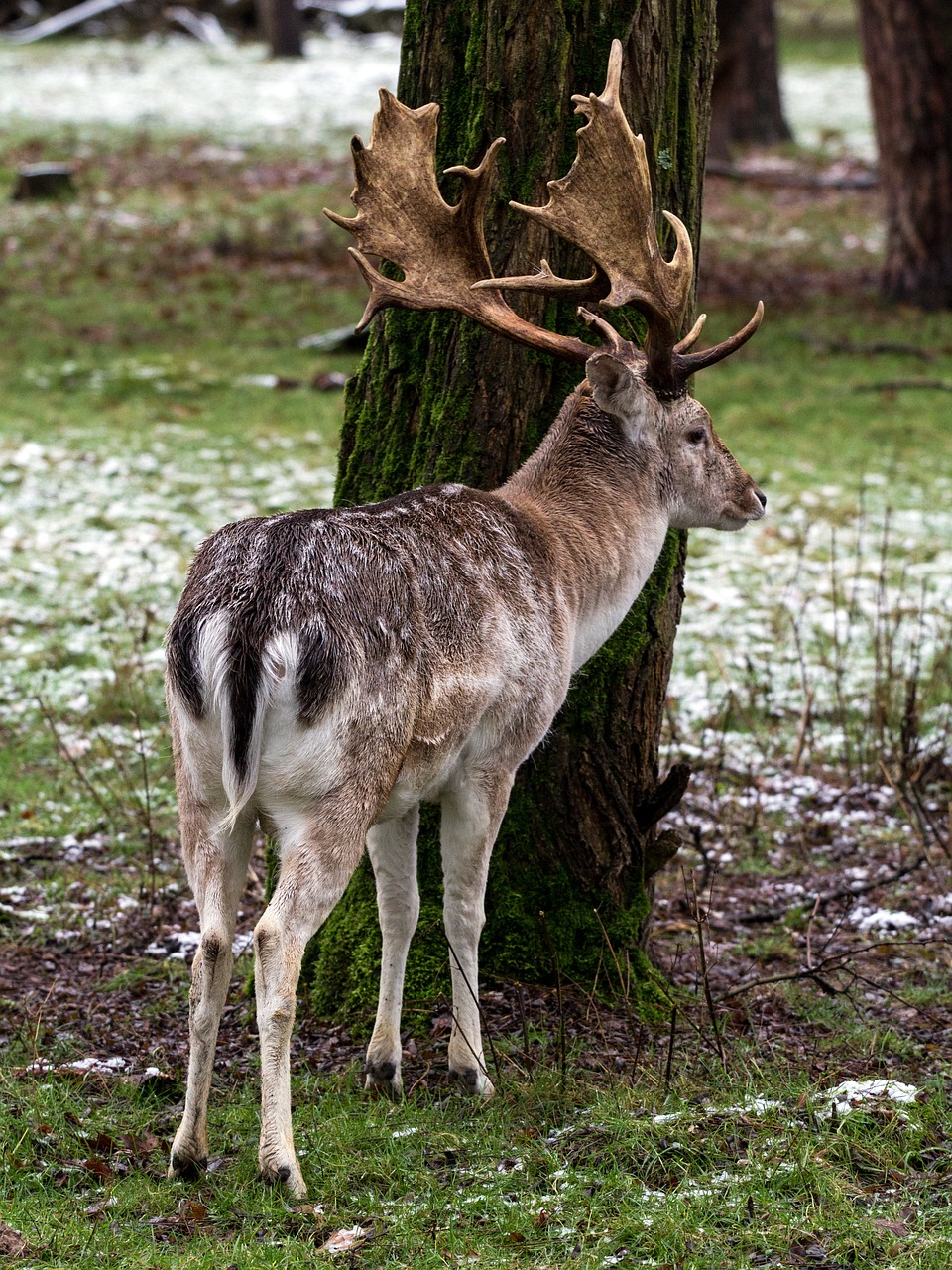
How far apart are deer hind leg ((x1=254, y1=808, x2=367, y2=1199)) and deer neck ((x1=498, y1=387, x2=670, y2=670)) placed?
121 cm

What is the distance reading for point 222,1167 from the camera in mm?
4062

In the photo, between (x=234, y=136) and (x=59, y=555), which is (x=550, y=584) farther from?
(x=234, y=136)

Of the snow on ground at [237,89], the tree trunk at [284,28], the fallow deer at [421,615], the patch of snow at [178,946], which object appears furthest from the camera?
the tree trunk at [284,28]

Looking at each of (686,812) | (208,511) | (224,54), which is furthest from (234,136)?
(686,812)

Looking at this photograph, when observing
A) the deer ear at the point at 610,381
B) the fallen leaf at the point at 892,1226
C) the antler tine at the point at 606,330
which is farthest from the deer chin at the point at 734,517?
the fallen leaf at the point at 892,1226

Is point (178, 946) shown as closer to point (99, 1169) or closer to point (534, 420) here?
point (99, 1169)

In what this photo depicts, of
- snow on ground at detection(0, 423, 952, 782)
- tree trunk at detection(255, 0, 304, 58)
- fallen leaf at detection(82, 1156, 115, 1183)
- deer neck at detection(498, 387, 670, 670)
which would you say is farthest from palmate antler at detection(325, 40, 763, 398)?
tree trunk at detection(255, 0, 304, 58)

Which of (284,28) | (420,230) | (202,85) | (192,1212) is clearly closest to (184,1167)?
(192,1212)

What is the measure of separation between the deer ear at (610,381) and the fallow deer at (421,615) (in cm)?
1

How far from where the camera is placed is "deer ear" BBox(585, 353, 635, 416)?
186 inches

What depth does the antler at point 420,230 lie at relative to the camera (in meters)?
4.88

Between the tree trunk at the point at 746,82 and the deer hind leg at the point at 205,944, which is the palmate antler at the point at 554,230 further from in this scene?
the tree trunk at the point at 746,82

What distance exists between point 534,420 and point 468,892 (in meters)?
1.65

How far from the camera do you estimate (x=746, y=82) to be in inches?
1084
